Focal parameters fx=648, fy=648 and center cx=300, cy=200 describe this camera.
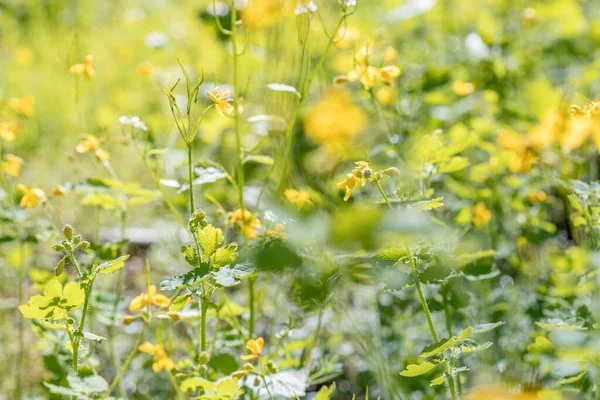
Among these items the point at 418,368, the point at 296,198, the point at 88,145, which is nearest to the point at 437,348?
the point at 418,368

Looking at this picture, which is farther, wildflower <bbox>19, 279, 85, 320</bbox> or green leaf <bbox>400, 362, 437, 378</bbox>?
wildflower <bbox>19, 279, 85, 320</bbox>

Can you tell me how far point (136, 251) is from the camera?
9.89 ft

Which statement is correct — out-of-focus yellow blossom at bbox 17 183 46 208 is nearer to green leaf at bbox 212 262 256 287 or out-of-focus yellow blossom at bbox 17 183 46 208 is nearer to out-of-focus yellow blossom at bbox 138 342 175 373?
out-of-focus yellow blossom at bbox 138 342 175 373

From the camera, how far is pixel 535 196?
6.84 ft

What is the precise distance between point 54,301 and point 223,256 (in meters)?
0.33

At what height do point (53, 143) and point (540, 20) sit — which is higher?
point (540, 20)

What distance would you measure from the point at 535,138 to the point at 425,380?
2.25 ft

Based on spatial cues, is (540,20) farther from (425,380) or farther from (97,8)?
(97,8)

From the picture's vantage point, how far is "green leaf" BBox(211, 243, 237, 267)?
45.9 inches

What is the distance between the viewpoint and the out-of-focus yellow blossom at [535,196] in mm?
2059

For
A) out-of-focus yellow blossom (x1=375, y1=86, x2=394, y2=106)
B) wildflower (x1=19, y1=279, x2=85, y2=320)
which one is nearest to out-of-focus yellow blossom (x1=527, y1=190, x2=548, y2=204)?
out-of-focus yellow blossom (x1=375, y1=86, x2=394, y2=106)

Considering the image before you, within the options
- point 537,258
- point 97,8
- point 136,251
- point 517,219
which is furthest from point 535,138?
point 97,8

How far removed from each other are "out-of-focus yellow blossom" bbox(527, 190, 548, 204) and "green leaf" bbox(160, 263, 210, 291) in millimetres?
1297

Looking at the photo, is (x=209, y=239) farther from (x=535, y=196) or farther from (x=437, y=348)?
(x=535, y=196)
